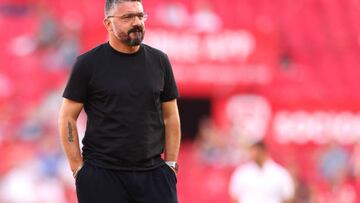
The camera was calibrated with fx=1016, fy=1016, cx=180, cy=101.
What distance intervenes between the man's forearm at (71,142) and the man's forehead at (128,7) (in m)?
0.59

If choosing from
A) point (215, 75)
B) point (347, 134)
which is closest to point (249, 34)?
→ point (215, 75)

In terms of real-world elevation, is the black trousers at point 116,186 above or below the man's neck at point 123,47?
below

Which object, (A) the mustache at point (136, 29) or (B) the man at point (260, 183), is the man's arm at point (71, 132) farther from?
(B) the man at point (260, 183)

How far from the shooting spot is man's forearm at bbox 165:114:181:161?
16.8 ft

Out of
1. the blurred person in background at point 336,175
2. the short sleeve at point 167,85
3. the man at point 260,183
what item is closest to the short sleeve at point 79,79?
the short sleeve at point 167,85

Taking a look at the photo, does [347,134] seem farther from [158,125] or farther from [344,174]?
[158,125]

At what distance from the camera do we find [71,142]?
5000 mm

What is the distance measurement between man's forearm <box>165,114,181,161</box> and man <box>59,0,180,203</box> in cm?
9

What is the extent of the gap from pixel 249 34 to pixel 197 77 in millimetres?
1190

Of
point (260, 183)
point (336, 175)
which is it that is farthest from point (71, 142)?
point (336, 175)

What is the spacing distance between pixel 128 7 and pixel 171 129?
2.16 feet

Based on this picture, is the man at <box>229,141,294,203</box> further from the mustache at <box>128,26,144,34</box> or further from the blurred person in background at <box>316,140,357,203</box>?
the mustache at <box>128,26,144,34</box>

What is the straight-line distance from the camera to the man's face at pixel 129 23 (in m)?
4.89

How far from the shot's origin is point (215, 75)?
15.7m
